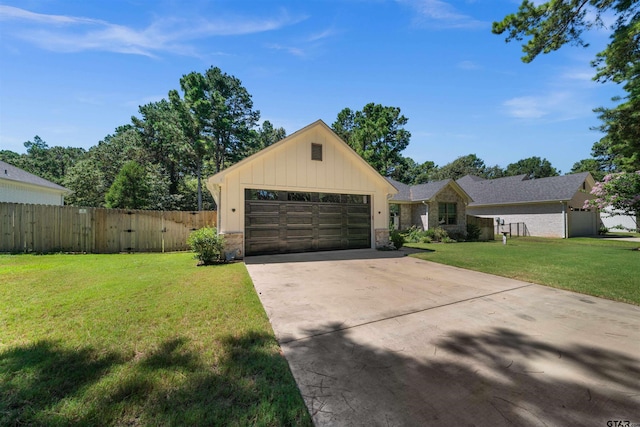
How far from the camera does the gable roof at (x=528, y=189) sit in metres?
19.8

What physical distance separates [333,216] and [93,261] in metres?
8.55

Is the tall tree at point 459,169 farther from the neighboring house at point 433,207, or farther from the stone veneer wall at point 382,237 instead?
the stone veneer wall at point 382,237

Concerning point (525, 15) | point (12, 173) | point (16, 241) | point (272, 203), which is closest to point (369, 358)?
point (272, 203)

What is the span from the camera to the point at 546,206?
67.1 feet

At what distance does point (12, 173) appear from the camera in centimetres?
1416

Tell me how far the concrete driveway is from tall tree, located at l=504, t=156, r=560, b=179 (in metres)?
67.7

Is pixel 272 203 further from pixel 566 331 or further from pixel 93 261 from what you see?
pixel 566 331

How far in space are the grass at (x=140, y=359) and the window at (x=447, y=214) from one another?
16.5 m

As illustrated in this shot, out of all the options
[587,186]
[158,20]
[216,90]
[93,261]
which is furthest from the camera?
[216,90]

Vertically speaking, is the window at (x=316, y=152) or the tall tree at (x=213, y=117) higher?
the tall tree at (x=213, y=117)

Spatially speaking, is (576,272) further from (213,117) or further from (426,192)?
(213,117)

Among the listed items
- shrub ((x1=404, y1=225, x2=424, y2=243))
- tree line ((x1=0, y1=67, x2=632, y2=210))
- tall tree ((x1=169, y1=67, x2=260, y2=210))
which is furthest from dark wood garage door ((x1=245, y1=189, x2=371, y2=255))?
tall tree ((x1=169, y1=67, x2=260, y2=210))

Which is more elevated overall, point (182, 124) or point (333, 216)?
point (182, 124)

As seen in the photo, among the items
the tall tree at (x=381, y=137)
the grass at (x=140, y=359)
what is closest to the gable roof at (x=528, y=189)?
the tall tree at (x=381, y=137)
